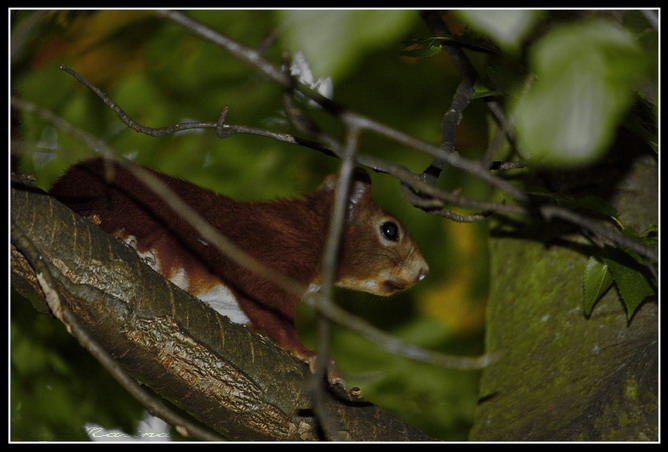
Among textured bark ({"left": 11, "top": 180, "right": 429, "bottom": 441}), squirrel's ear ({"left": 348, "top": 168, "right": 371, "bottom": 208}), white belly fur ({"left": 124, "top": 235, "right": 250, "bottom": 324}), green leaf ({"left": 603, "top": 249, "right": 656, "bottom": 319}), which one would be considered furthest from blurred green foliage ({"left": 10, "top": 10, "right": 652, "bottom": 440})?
green leaf ({"left": 603, "top": 249, "right": 656, "bottom": 319})

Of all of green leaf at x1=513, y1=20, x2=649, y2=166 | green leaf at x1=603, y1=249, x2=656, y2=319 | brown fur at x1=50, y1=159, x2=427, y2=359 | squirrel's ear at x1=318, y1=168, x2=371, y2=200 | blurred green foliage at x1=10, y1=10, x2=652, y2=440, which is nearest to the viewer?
green leaf at x1=513, y1=20, x2=649, y2=166

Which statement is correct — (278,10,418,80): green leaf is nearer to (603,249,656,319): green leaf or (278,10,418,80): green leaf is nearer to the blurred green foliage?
(603,249,656,319): green leaf

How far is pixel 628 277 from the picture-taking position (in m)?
1.48

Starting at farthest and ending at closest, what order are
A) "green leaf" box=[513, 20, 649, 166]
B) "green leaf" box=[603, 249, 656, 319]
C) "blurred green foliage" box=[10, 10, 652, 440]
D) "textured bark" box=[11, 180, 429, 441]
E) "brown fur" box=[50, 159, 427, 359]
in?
"blurred green foliage" box=[10, 10, 652, 440] < "brown fur" box=[50, 159, 427, 359] < "green leaf" box=[603, 249, 656, 319] < "textured bark" box=[11, 180, 429, 441] < "green leaf" box=[513, 20, 649, 166]

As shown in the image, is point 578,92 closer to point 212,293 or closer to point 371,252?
point 212,293

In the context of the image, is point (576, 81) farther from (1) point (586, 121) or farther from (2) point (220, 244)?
(2) point (220, 244)

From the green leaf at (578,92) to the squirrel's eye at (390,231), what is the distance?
1918mm

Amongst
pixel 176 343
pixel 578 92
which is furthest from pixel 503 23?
pixel 176 343

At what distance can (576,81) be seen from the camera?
1.64 feet

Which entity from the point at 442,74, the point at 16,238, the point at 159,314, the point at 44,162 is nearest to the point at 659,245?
the point at 159,314

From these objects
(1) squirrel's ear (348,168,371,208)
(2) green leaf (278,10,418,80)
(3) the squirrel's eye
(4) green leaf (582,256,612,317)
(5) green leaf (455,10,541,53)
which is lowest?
(3) the squirrel's eye

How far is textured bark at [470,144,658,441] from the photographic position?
176cm

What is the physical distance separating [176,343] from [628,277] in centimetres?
102

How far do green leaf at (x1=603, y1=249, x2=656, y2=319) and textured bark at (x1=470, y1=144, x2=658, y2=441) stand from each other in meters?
0.32
